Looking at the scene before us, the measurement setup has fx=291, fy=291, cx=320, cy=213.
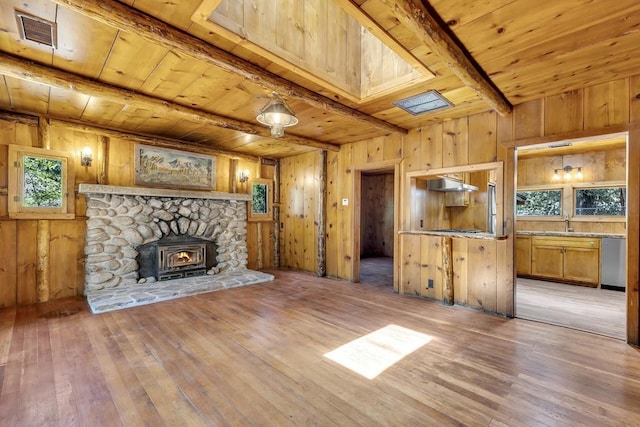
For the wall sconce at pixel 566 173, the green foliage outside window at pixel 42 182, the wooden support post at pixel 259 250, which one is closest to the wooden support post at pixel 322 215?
the wooden support post at pixel 259 250

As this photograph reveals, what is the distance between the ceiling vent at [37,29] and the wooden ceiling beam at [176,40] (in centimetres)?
53

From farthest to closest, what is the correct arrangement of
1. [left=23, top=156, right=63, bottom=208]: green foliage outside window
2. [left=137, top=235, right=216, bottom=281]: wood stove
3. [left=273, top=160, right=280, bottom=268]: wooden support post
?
[left=273, top=160, right=280, bottom=268]: wooden support post, [left=137, top=235, right=216, bottom=281]: wood stove, [left=23, top=156, right=63, bottom=208]: green foliage outside window

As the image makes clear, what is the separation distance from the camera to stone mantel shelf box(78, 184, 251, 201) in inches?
163

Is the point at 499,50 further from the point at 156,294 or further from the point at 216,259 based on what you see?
the point at 216,259

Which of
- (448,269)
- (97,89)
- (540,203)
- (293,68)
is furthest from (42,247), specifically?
(540,203)

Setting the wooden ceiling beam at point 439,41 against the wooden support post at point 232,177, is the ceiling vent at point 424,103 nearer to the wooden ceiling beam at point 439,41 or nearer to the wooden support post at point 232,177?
the wooden ceiling beam at point 439,41

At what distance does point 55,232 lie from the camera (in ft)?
13.2

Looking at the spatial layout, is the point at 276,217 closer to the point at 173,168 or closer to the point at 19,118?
the point at 173,168

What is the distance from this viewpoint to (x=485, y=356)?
2418 millimetres

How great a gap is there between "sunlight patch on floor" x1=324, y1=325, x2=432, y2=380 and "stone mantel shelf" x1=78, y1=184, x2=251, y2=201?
379 cm

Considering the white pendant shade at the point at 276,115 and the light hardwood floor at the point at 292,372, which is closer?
the light hardwood floor at the point at 292,372

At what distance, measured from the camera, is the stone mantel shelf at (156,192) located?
4129mm

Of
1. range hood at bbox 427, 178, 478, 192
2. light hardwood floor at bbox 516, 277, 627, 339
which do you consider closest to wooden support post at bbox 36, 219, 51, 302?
range hood at bbox 427, 178, 478, 192

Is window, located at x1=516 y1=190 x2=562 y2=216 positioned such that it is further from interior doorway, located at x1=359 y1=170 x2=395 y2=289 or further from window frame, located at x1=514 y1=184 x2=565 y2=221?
interior doorway, located at x1=359 y1=170 x2=395 y2=289
